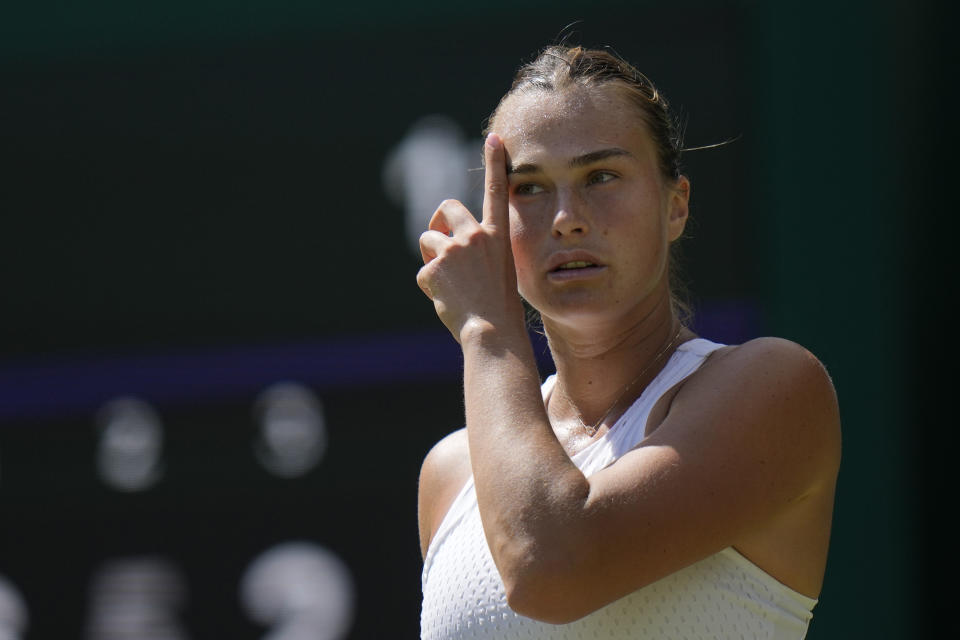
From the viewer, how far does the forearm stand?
1.35 m

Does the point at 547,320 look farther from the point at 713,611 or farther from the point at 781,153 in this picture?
the point at 781,153

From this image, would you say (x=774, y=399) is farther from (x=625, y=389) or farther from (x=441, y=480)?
(x=441, y=480)

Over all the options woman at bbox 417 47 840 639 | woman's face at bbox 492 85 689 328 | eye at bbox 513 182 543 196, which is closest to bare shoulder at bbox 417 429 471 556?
woman at bbox 417 47 840 639

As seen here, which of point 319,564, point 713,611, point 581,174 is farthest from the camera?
point 319,564

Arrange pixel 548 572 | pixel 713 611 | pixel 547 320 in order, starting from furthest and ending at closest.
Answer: pixel 547 320
pixel 713 611
pixel 548 572

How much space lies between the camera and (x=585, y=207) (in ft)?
5.28

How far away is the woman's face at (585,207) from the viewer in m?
1.61

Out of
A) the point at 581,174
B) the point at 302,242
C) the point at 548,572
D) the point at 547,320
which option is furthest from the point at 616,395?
the point at 302,242

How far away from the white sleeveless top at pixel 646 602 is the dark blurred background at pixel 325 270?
2079mm

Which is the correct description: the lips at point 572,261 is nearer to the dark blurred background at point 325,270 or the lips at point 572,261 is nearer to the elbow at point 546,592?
the elbow at point 546,592

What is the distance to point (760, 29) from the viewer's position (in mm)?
3705

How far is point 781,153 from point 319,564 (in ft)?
5.69

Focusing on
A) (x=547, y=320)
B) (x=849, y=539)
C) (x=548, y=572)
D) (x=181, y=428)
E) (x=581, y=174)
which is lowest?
(x=849, y=539)

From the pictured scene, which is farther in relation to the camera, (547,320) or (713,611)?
(547,320)
